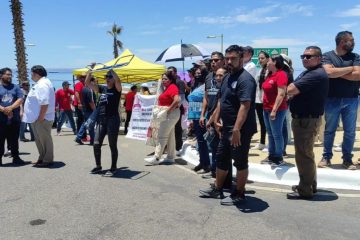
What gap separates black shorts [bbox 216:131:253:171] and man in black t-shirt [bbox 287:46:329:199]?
2.28 ft

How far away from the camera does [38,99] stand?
777cm

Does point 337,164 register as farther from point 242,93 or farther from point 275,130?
point 242,93

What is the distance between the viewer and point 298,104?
5379 mm

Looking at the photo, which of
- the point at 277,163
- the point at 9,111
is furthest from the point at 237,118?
the point at 9,111

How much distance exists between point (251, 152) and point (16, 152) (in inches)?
187

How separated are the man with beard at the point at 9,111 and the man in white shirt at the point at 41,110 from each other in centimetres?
56

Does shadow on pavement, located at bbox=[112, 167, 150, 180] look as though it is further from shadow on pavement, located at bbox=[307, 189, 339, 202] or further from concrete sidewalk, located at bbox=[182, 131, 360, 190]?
shadow on pavement, located at bbox=[307, 189, 339, 202]

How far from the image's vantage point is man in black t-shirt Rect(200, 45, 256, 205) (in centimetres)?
502

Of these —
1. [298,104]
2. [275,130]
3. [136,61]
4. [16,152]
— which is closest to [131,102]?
[136,61]

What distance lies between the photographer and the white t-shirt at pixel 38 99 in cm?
777

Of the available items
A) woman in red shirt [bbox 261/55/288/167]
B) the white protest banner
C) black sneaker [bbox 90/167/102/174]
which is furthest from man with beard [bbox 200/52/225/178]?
the white protest banner

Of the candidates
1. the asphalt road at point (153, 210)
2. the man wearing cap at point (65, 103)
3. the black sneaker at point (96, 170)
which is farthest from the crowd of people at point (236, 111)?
the man wearing cap at point (65, 103)

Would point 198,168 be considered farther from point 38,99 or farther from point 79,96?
point 79,96

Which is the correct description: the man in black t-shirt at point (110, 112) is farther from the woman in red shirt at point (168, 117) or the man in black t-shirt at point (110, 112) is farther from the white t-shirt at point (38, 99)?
the white t-shirt at point (38, 99)
